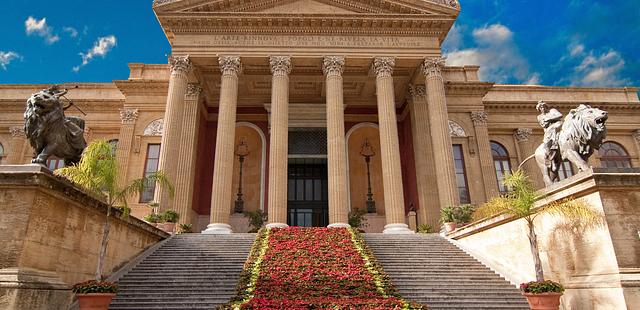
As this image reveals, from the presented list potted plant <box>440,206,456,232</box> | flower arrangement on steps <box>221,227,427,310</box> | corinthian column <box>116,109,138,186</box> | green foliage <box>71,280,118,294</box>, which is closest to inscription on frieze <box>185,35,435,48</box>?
corinthian column <box>116,109,138,186</box>

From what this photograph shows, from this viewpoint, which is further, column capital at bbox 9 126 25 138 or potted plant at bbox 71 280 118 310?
column capital at bbox 9 126 25 138

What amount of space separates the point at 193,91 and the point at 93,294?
1695cm

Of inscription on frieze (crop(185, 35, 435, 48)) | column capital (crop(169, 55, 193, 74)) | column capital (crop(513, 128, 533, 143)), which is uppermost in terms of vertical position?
inscription on frieze (crop(185, 35, 435, 48))

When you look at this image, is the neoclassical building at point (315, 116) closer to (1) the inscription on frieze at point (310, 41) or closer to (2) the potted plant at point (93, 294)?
(1) the inscription on frieze at point (310, 41)

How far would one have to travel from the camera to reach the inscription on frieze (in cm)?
2202

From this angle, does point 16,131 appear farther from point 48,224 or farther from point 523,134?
point 523,134

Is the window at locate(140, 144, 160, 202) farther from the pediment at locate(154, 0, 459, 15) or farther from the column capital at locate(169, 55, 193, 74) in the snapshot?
the pediment at locate(154, 0, 459, 15)

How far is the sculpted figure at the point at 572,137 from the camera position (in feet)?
32.5

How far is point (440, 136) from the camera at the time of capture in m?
20.6

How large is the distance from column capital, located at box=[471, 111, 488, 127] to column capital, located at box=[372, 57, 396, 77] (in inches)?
344

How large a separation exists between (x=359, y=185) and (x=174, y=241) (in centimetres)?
1418

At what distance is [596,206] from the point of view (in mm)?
8828

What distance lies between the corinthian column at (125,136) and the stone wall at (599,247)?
23.2m

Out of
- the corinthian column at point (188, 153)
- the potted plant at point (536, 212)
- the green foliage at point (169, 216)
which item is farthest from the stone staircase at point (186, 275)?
the potted plant at point (536, 212)
